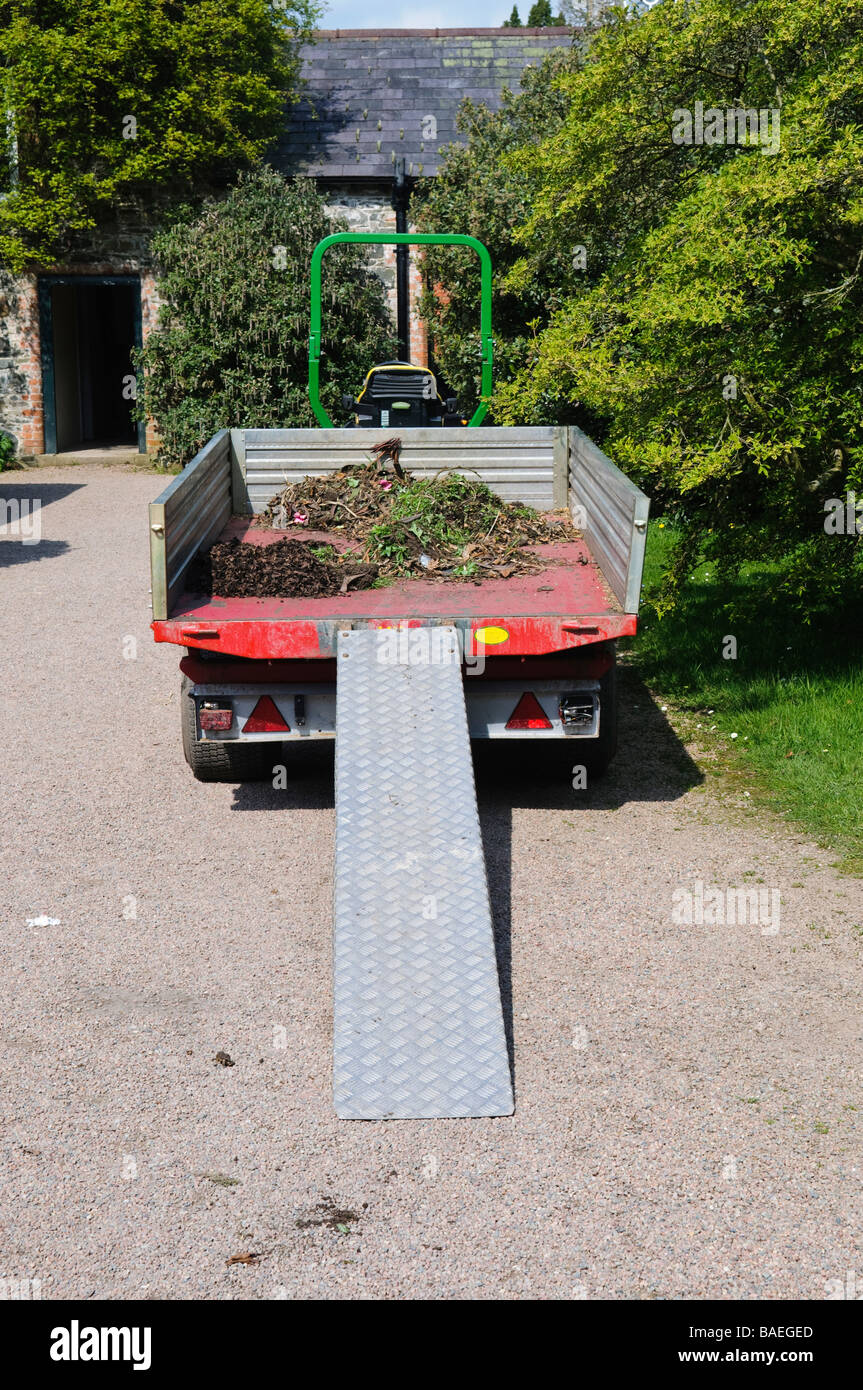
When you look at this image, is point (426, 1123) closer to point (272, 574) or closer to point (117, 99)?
point (272, 574)

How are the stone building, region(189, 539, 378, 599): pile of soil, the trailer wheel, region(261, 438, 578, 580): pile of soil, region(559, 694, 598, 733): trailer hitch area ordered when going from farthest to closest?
the stone building, region(261, 438, 578, 580): pile of soil, the trailer wheel, region(189, 539, 378, 599): pile of soil, region(559, 694, 598, 733): trailer hitch area

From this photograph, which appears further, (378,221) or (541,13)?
(541,13)

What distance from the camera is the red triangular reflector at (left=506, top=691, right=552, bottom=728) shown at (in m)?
5.98

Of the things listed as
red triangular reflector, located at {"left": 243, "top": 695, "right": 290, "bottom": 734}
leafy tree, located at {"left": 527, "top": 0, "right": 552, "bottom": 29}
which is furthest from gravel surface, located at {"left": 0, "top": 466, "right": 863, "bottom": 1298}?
leafy tree, located at {"left": 527, "top": 0, "right": 552, "bottom": 29}

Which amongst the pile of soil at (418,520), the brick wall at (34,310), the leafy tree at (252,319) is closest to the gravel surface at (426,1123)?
the pile of soil at (418,520)

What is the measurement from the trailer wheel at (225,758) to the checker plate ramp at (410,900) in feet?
3.49

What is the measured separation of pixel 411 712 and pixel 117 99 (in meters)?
14.5

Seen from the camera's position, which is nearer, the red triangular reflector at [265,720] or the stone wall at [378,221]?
the red triangular reflector at [265,720]

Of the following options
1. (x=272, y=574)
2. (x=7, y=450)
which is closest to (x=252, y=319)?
(x=7, y=450)

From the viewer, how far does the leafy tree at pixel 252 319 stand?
1697 cm

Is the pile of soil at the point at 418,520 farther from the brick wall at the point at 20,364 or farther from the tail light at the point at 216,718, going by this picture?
the brick wall at the point at 20,364

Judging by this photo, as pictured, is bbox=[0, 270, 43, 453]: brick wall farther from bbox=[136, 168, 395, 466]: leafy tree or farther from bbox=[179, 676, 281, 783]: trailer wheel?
bbox=[179, 676, 281, 783]: trailer wheel

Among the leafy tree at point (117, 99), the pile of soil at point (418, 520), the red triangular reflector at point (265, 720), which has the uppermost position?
the leafy tree at point (117, 99)

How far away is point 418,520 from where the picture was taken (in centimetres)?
729
